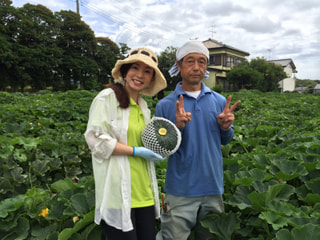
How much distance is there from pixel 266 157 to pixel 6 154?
3837 millimetres

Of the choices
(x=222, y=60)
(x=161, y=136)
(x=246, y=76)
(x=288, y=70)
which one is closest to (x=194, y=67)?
(x=161, y=136)

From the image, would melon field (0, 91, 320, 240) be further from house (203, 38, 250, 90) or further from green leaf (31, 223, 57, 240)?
house (203, 38, 250, 90)

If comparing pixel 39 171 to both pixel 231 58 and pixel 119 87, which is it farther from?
pixel 231 58

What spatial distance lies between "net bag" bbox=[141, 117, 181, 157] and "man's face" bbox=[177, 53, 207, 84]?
0.51m

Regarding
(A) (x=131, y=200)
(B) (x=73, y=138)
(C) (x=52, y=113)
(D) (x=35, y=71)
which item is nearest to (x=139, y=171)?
(A) (x=131, y=200)

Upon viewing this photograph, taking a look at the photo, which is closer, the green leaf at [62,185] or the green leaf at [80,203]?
the green leaf at [80,203]

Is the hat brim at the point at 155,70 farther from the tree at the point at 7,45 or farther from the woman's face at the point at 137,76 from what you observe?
the tree at the point at 7,45

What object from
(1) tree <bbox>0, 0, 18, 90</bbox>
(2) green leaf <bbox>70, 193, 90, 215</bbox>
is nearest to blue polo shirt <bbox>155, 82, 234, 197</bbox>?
(2) green leaf <bbox>70, 193, 90, 215</bbox>

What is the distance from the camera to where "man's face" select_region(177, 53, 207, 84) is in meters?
2.33

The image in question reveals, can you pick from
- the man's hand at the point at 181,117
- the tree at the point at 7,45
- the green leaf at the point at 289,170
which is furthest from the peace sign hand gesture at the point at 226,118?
the tree at the point at 7,45

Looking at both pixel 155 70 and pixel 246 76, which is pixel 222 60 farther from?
pixel 155 70

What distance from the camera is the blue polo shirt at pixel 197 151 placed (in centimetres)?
226

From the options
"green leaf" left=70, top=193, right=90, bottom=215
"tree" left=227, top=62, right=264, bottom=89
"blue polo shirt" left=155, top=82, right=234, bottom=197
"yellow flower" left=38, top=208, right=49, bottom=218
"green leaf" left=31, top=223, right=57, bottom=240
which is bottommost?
"green leaf" left=31, top=223, right=57, bottom=240

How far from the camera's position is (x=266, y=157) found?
3703 millimetres
